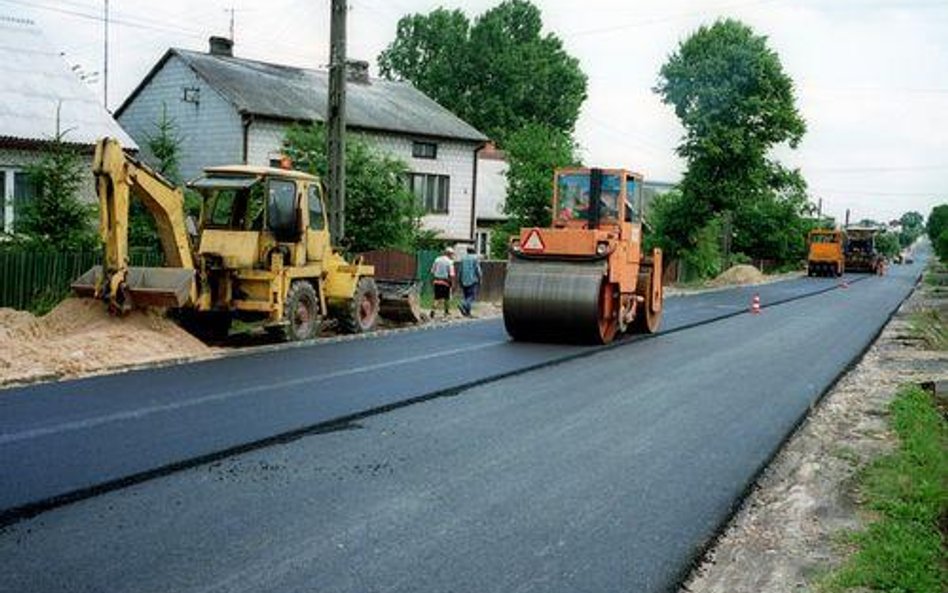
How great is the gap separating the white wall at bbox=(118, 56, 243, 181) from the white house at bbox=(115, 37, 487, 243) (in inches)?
1.2

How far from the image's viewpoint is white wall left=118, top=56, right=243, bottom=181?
30.8 meters

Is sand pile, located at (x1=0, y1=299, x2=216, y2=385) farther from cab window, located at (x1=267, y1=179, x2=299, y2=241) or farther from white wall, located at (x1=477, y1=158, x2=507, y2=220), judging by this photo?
white wall, located at (x1=477, y1=158, x2=507, y2=220)

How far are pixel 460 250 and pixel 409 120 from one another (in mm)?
14003

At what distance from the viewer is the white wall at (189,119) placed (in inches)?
1211

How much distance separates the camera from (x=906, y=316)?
26.7 metres

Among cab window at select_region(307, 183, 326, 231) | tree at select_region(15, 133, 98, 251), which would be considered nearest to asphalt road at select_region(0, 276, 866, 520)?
cab window at select_region(307, 183, 326, 231)

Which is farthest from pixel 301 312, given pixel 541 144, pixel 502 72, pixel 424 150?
pixel 502 72

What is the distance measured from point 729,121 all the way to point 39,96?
3243cm

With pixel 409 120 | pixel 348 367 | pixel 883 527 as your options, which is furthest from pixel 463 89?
pixel 883 527

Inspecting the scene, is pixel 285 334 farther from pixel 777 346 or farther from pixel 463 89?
pixel 463 89

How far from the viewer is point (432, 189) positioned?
3634 centimetres

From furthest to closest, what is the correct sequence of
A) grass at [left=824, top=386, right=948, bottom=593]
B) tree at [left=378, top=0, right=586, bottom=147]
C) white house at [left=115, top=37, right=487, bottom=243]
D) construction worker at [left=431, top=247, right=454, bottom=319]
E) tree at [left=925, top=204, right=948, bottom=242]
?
tree at [left=925, top=204, right=948, bottom=242] → tree at [left=378, top=0, right=586, bottom=147] → white house at [left=115, top=37, right=487, bottom=243] → construction worker at [left=431, top=247, right=454, bottom=319] → grass at [left=824, top=386, right=948, bottom=593]

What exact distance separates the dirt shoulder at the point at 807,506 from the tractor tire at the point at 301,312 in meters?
8.08

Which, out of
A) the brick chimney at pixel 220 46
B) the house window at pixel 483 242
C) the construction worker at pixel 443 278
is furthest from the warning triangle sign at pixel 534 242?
the house window at pixel 483 242
